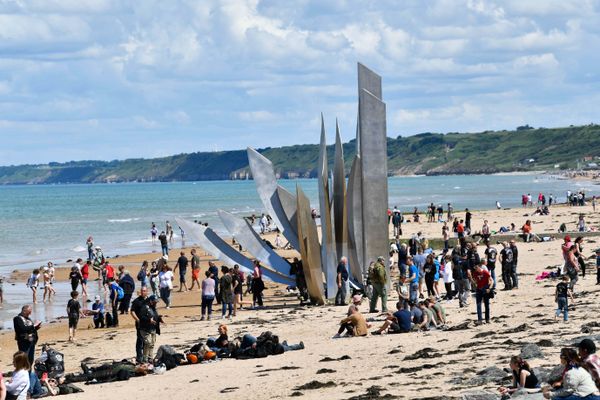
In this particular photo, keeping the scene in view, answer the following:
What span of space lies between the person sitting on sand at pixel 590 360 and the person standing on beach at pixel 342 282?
39.2 feet

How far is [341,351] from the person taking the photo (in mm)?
17203

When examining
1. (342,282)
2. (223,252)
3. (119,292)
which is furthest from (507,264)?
(119,292)

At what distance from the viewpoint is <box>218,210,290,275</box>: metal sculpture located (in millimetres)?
26469

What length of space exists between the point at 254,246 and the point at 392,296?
3.84 metres

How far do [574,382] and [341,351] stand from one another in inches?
254

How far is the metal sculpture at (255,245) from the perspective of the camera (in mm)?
26469

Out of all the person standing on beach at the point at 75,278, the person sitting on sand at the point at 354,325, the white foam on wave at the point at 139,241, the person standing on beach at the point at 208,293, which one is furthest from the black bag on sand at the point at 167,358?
the white foam on wave at the point at 139,241

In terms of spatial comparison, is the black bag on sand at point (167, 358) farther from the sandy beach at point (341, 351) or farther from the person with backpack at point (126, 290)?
the person with backpack at point (126, 290)

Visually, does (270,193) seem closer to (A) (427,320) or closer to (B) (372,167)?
(B) (372,167)

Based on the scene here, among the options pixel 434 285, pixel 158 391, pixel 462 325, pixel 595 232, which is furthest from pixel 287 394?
pixel 595 232

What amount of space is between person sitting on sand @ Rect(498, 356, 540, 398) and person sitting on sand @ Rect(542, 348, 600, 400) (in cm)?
63

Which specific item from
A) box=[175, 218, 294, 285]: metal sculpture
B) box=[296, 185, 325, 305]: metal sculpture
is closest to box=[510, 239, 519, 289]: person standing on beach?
box=[296, 185, 325, 305]: metal sculpture

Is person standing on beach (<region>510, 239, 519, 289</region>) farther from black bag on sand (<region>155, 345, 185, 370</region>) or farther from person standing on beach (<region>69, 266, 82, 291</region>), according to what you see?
person standing on beach (<region>69, 266, 82, 291</region>)

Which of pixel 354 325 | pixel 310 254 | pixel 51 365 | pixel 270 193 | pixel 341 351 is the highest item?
pixel 270 193
